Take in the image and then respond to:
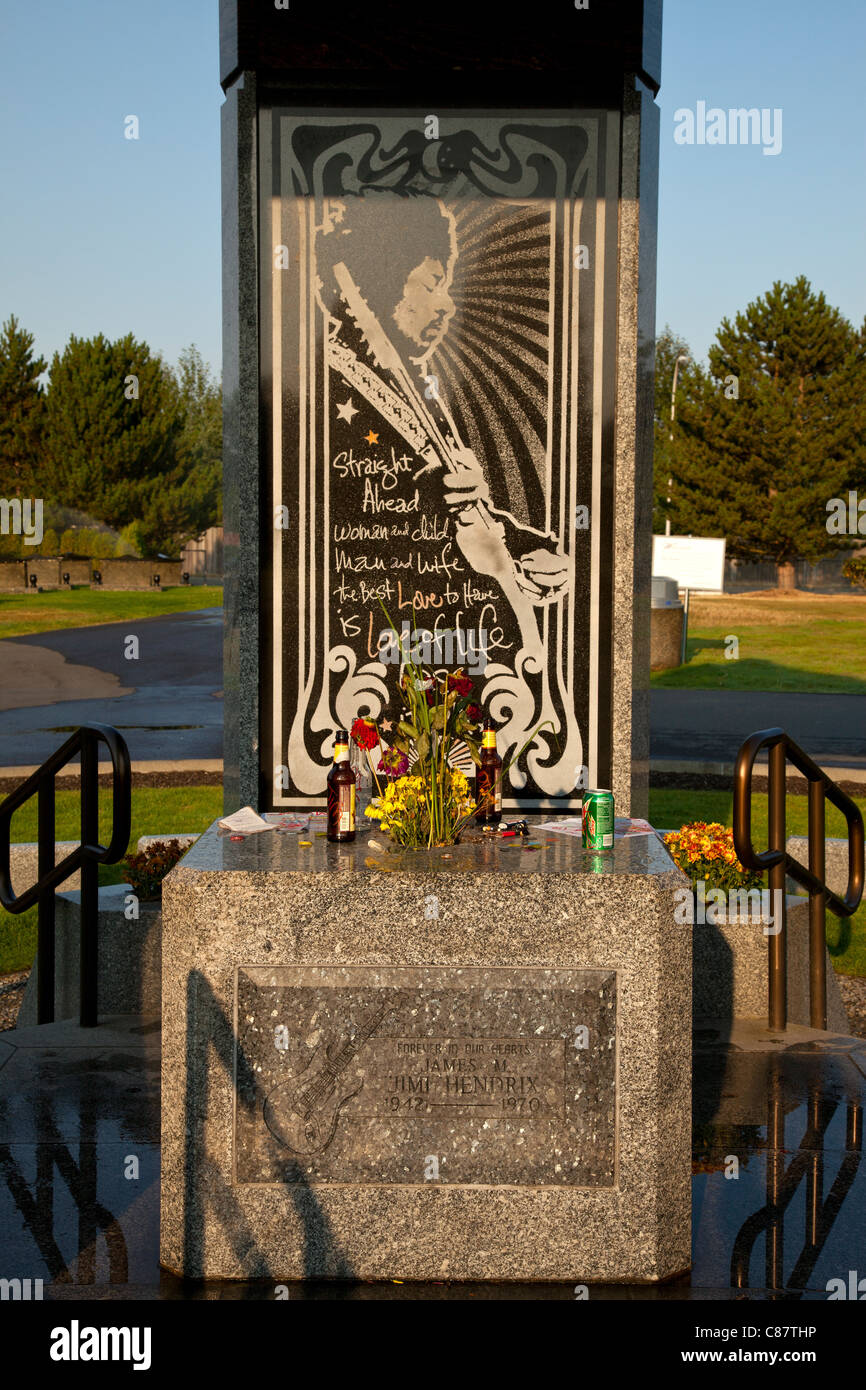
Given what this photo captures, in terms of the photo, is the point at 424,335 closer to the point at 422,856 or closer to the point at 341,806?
the point at 341,806

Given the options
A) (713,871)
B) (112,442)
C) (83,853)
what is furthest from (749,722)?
(112,442)

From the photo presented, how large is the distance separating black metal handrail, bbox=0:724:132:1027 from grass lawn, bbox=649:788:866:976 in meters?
4.69

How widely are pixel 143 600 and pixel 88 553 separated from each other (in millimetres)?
7749

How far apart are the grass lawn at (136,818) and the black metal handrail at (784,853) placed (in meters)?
4.56

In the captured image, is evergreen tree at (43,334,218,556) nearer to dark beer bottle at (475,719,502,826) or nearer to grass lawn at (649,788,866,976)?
grass lawn at (649,788,866,976)

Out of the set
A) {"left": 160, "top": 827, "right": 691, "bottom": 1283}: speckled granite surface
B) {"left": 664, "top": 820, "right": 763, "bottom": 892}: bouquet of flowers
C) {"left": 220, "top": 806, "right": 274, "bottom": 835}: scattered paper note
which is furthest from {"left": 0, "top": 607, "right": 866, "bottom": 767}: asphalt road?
{"left": 160, "top": 827, "right": 691, "bottom": 1283}: speckled granite surface

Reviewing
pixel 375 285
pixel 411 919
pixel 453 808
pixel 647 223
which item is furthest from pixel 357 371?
pixel 411 919

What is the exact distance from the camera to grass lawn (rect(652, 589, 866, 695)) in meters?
27.8

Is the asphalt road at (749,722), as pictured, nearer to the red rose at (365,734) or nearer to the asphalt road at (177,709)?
the asphalt road at (177,709)

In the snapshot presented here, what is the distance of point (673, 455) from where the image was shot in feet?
184

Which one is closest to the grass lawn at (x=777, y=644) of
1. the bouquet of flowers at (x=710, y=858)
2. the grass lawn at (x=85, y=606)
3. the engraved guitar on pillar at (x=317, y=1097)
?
the grass lawn at (x=85, y=606)

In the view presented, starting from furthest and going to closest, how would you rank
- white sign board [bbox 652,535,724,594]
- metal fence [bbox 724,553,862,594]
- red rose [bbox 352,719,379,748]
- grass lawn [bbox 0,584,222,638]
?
metal fence [bbox 724,553,862,594] → grass lawn [bbox 0,584,222,638] → white sign board [bbox 652,535,724,594] → red rose [bbox 352,719,379,748]

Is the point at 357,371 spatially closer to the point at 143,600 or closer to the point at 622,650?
the point at 622,650

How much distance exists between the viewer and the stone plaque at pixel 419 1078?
14.2 ft
